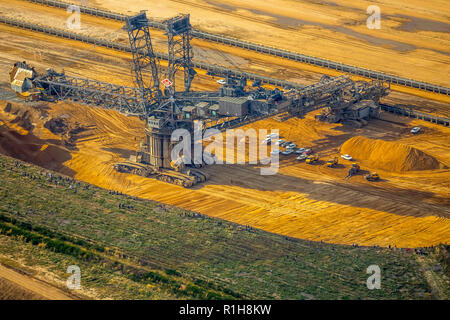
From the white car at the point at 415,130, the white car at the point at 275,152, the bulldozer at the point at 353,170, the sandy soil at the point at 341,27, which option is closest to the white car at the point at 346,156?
the bulldozer at the point at 353,170

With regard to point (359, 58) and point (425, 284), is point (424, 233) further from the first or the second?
point (359, 58)

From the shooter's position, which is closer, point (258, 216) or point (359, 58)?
point (258, 216)

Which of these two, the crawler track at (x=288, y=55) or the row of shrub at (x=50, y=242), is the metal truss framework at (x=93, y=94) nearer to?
the crawler track at (x=288, y=55)

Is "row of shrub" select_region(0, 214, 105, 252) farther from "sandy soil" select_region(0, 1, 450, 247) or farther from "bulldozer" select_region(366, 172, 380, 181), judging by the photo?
"bulldozer" select_region(366, 172, 380, 181)

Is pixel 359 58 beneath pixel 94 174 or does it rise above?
above

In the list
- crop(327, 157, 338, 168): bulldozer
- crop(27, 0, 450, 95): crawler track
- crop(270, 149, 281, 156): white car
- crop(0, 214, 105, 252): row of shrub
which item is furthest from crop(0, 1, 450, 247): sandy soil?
crop(0, 214, 105, 252): row of shrub
